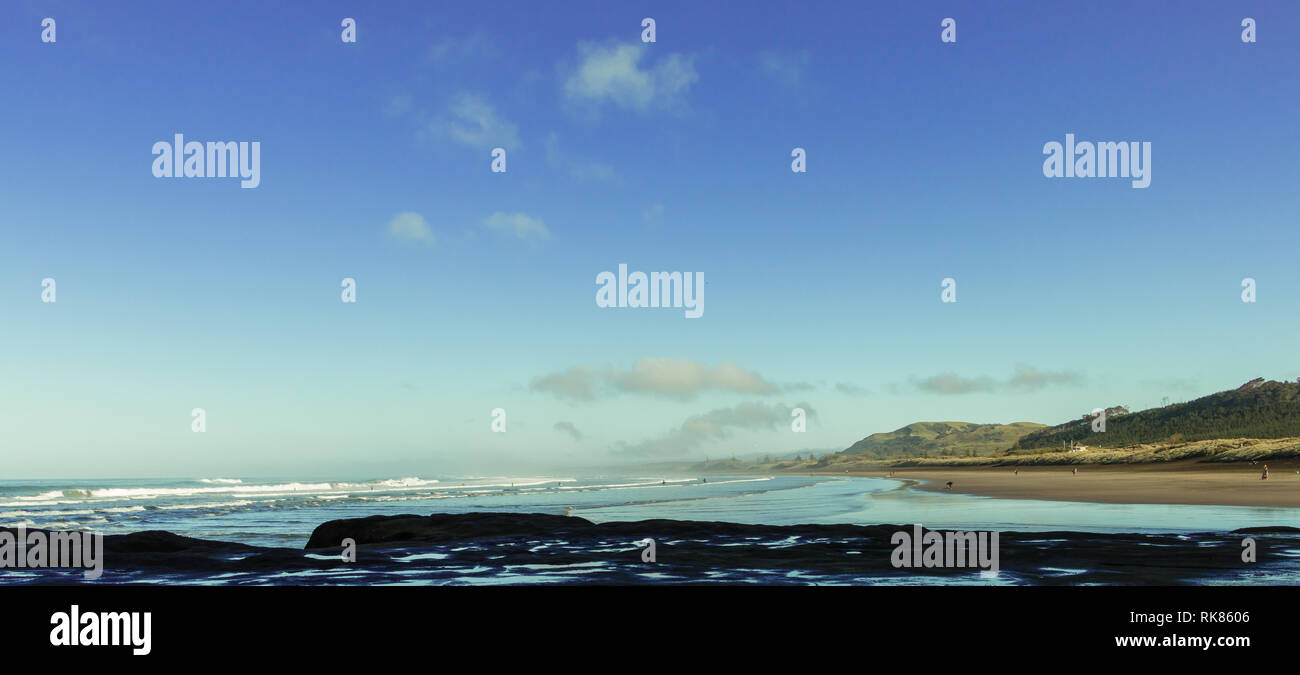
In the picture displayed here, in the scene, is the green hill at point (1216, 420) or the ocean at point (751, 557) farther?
the green hill at point (1216, 420)

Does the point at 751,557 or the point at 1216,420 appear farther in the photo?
the point at 1216,420

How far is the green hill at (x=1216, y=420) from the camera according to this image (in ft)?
450

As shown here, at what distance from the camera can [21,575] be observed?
19.0m

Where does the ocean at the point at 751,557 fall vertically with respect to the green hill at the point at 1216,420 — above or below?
above

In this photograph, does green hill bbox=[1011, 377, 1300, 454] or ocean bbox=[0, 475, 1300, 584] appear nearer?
ocean bbox=[0, 475, 1300, 584]

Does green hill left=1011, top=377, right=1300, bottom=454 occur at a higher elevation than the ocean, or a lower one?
lower

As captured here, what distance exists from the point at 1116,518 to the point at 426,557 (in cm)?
2915

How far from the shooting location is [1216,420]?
160 metres

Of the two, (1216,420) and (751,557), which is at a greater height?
(751,557)

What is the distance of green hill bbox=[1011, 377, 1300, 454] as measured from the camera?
137 metres
